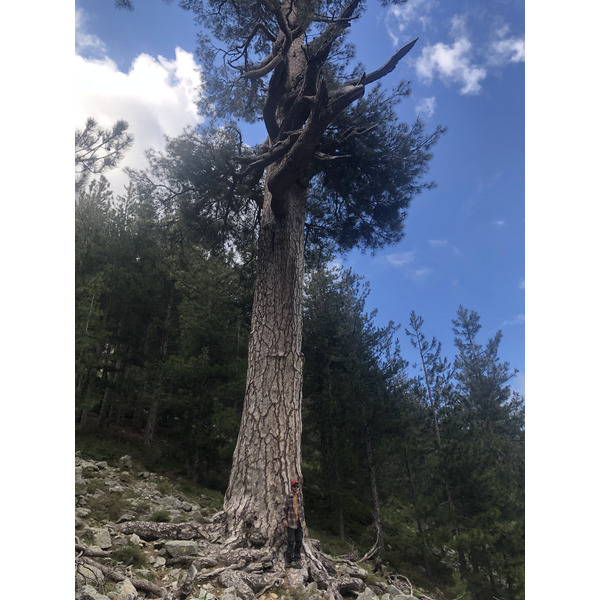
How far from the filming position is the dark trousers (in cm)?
219

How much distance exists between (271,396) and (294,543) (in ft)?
3.07

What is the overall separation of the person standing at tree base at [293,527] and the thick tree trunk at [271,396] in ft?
0.22

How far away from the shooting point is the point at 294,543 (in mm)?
2213

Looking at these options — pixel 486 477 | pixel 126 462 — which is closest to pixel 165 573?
pixel 486 477

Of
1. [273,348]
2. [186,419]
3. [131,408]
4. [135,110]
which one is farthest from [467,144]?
[131,408]

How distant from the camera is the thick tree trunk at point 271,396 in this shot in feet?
7.84

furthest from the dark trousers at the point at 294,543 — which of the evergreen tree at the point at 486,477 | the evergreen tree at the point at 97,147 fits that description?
the evergreen tree at the point at 97,147

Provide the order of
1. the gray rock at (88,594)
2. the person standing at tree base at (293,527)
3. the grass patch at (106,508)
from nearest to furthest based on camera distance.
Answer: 1. the gray rock at (88,594)
2. the person standing at tree base at (293,527)
3. the grass patch at (106,508)

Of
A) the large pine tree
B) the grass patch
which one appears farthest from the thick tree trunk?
the grass patch

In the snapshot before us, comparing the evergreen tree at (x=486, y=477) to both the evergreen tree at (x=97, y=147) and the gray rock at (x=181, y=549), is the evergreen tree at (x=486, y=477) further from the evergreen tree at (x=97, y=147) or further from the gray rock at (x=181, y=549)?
the evergreen tree at (x=97, y=147)

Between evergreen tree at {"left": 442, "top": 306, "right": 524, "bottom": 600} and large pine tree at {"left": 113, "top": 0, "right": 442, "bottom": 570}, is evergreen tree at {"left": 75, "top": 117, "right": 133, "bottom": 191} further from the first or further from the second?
evergreen tree at {"left": 442, "top": 306, "right": 524, "bottom": 600}

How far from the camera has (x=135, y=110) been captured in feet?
10.5

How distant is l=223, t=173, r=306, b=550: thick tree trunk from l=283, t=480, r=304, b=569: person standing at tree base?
7 centimetres
